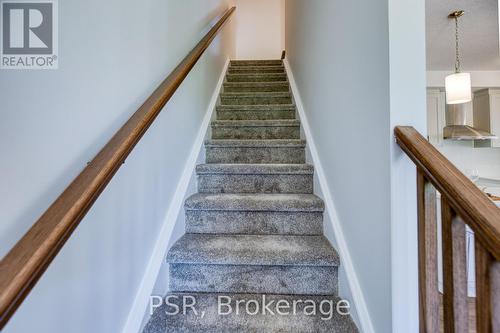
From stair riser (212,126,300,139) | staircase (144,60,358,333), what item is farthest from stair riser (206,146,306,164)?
stair riser (212,126,300,139)

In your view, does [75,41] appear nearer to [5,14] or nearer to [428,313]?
[5,14]

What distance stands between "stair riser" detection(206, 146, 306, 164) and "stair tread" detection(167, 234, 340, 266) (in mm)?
731

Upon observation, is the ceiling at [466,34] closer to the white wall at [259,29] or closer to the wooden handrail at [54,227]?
the white wall at [259,29]

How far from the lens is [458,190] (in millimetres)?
546

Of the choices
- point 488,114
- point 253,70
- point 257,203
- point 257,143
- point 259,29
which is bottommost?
point 257,203

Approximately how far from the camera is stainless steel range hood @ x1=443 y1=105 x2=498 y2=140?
320 centimetres

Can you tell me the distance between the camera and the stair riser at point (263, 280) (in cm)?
116

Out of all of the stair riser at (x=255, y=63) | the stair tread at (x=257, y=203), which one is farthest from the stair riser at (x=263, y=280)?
the stair riser at (x=255, y=63)

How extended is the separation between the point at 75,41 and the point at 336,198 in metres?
1.21

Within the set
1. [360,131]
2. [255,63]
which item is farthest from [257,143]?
[255,63]

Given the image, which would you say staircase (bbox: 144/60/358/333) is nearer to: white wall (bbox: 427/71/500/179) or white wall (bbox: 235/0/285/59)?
white wall (bbox: 235/0/285/59)

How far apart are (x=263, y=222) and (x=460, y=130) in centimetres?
332

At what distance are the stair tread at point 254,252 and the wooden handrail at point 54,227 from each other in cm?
67

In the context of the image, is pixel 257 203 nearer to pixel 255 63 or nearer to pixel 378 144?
pixel 378 144
